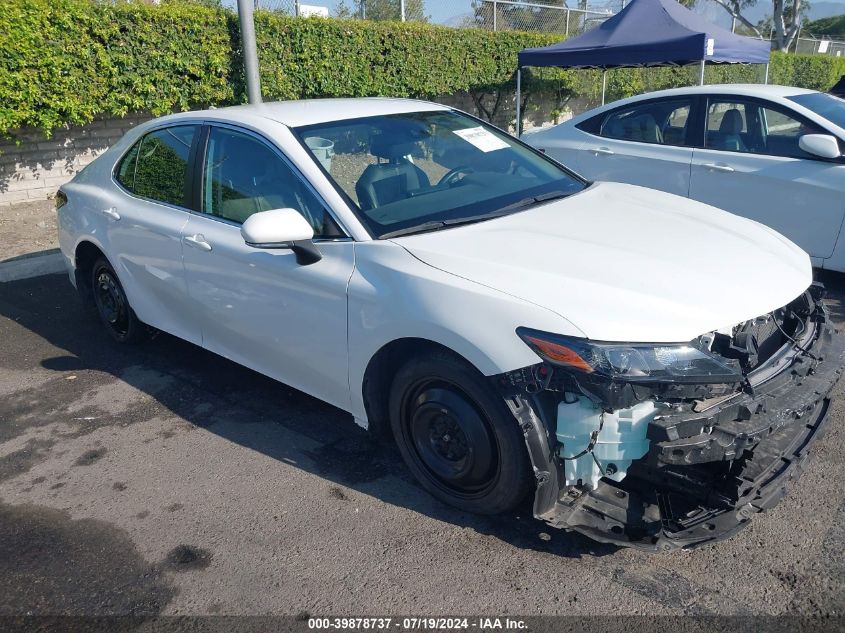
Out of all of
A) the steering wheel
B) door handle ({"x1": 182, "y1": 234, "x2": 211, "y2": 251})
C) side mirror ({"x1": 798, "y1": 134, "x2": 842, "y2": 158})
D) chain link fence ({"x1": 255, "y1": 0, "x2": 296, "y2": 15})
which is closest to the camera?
the steering wheel

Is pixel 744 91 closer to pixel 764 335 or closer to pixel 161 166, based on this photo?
pixel 764 335

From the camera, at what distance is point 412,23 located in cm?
1298

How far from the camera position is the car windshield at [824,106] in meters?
6.04

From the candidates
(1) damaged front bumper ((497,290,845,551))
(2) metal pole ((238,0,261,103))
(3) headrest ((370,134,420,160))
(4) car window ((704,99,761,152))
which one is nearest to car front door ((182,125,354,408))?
(3) headrest ((370,134,420,160))

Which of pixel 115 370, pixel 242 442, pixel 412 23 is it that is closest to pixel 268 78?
pixel 412 23

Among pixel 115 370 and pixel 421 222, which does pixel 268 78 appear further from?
pixel 421 222

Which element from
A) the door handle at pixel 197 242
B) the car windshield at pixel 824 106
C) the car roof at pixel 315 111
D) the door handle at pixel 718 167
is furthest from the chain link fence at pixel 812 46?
the door handle at pixel 197 242

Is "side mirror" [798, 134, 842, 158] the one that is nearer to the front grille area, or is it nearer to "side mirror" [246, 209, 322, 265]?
the front grille area

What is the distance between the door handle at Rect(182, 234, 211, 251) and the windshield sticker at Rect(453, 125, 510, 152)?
Result: 1530 mm

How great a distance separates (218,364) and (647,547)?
129 inches

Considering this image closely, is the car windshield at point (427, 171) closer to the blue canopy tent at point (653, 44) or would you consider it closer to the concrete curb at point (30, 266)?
the concrete curb at point (30, 266)

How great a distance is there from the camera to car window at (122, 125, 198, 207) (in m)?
4.43

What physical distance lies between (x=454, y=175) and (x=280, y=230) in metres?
1.12

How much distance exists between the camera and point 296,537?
3.16 m
